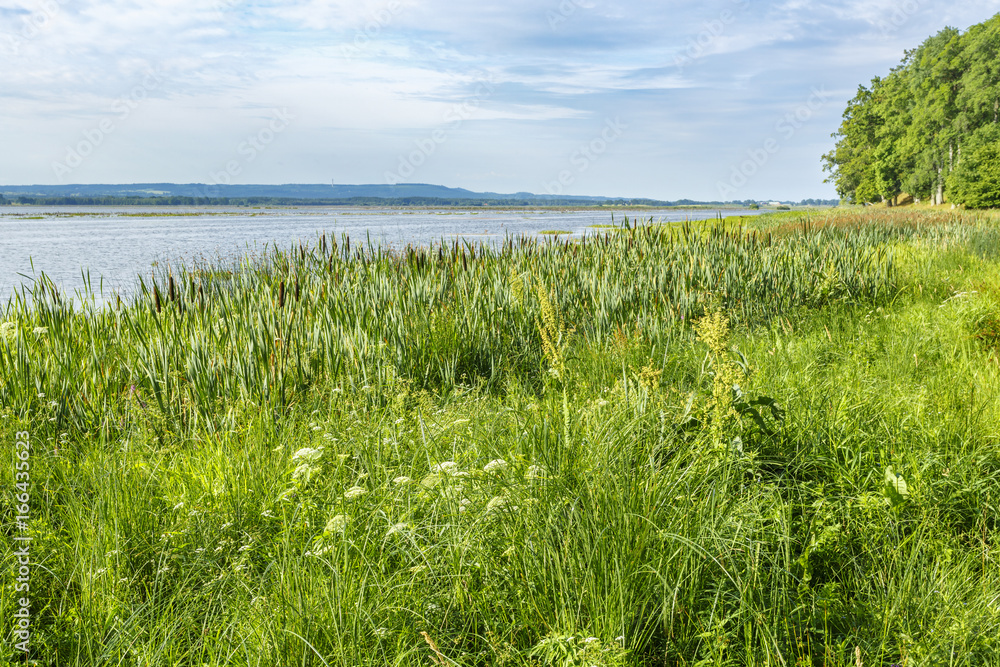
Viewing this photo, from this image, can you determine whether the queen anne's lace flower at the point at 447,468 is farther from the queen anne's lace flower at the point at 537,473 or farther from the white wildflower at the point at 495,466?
the queen anne's lace flower at the point at 537,473

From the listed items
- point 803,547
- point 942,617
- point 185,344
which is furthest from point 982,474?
point 185,344

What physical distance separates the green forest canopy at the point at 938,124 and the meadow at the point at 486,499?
2092 inches

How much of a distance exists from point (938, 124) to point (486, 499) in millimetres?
69362

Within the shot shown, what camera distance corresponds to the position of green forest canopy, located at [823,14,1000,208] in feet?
158

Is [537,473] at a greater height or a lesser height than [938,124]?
lesser

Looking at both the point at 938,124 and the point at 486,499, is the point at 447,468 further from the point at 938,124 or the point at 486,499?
the point at 938,124

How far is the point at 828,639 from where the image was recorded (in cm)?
231

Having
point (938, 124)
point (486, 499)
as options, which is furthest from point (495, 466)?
point (938, 124)

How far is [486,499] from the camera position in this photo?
278 cm

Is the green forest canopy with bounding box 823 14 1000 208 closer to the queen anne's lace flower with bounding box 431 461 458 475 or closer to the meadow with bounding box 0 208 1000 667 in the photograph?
the meadow with bounding box 0 208 1000 667

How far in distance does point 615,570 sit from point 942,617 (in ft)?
3.98

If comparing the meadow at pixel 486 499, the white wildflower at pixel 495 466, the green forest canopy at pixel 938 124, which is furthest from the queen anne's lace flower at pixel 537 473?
the green forest canopy at pixel 938 124

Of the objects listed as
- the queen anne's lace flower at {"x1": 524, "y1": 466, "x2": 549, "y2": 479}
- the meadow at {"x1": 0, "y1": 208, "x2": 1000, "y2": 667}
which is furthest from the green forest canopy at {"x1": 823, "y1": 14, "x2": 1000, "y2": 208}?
the queen anne's lace flower at {"x1": 524, "y1": 466, "x2": 549, "y2": 479}

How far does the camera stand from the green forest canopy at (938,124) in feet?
158
